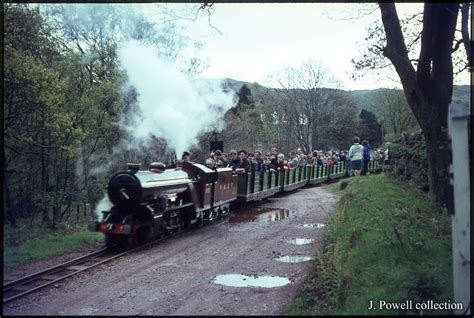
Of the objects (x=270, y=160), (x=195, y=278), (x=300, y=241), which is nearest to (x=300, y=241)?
(x=300, y=241)

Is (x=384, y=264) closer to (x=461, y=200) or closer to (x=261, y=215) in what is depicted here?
(x=461, y=200)

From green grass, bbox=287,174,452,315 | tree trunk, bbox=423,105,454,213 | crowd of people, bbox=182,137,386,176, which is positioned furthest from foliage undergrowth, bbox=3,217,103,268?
tree trunk, bbox=423,105,454,213

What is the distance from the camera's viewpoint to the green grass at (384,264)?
210 inches

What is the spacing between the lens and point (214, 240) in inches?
445

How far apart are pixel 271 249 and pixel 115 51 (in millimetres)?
13603

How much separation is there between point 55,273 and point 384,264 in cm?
587

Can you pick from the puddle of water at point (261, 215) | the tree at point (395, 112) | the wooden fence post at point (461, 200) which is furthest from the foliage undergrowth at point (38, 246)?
the tree at point (395, 112)

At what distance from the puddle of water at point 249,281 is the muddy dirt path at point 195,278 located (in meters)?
0.02

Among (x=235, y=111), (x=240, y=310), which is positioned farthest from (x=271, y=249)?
(x=235, y=111)

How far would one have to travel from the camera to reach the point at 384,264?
6.24m

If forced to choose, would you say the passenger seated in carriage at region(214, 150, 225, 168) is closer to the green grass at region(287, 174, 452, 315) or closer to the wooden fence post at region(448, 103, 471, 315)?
the green grass at region(287, 174, 452, 315)

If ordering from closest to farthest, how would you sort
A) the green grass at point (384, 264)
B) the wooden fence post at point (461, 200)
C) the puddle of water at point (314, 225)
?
the wooden fence post at point (461, 200) < the green grass at point (384, 264) < the puddle of water at point (314, 225)

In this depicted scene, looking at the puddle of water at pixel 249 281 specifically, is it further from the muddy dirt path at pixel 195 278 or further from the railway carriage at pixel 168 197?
the railway carriage at pixel 168 197

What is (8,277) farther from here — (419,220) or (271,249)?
(419,220)
